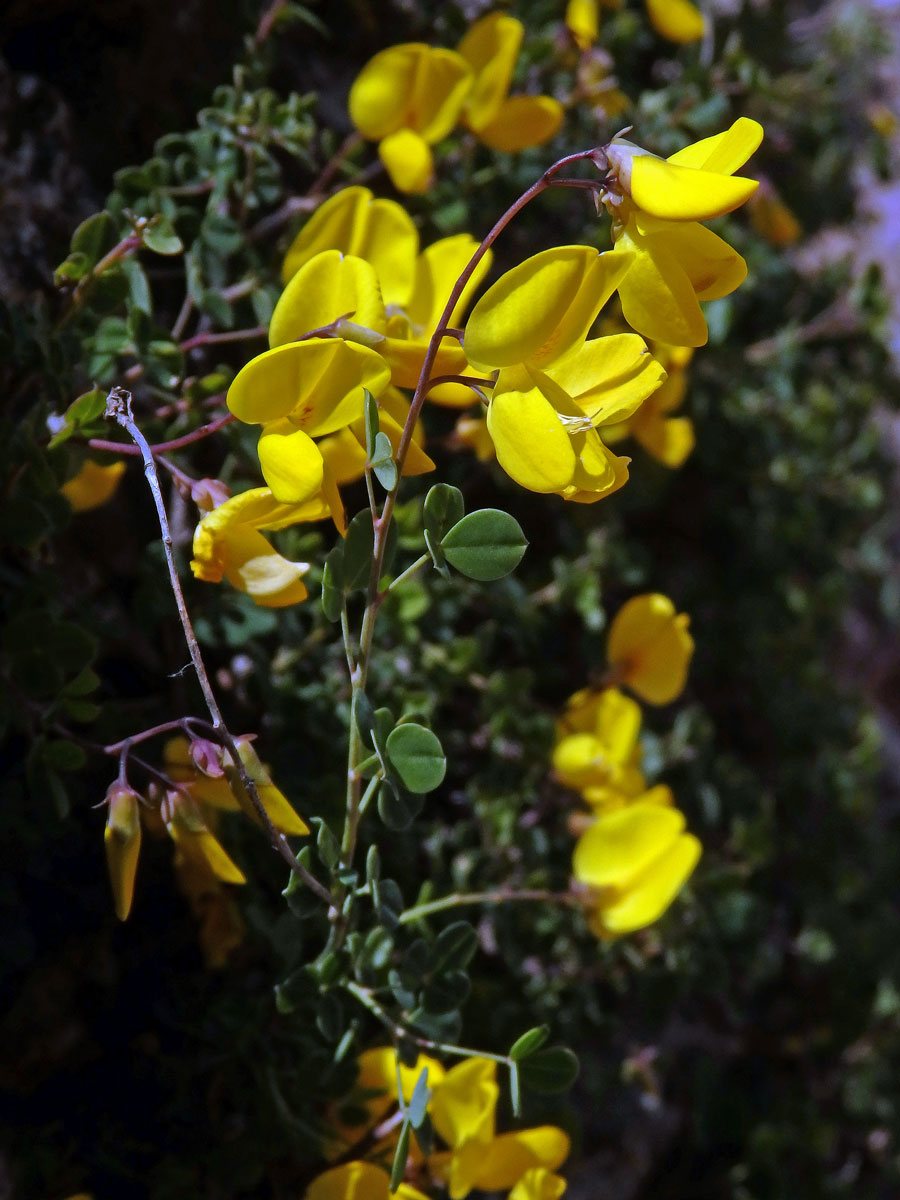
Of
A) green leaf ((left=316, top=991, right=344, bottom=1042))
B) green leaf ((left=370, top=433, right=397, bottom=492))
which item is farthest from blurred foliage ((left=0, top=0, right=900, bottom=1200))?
green leaf ((left=370, top=433, right=397, bottom=492))

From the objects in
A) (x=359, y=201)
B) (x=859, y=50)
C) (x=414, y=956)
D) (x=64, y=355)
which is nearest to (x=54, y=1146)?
(x=414, y=956)

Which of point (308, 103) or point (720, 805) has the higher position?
point (308, 103)

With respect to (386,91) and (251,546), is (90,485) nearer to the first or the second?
(251,546)

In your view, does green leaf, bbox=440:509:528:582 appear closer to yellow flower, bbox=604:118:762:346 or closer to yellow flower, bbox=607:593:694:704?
yellow flower, bbox=604:118:762:346

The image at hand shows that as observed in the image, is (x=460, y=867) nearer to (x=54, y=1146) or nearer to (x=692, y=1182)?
(x=54, y=1146)

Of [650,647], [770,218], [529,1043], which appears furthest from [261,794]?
[770,218]

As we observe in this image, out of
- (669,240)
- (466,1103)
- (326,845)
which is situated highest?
(669,240)

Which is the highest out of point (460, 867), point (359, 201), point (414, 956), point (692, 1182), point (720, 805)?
point (359, 201)
